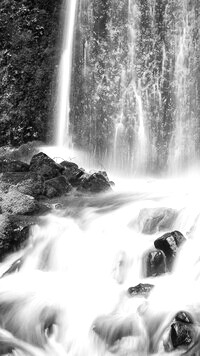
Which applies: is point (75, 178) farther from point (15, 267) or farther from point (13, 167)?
point (15, 267)

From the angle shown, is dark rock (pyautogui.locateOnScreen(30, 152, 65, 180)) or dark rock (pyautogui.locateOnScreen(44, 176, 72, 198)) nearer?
dark rock (pyautogui.locateOnScreen(44, 176, 72, 198))

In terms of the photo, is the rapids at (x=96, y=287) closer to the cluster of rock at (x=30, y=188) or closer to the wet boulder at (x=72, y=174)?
the cluster of rock at (x=30, y=188)

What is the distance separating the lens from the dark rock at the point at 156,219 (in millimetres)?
9952

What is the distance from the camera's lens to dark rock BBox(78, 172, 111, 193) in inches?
539

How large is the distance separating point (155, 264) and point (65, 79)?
40.5 ft

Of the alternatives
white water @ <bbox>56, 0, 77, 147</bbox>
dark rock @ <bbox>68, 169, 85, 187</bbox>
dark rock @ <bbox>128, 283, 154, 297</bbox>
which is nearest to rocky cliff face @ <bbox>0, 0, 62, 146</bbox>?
white water @ <bbox>56, 0, 77, 147</bbox>

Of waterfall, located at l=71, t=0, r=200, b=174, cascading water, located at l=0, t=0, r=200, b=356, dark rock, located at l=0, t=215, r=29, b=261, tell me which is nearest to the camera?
cascading water, located at l=0, t=0, r=200, b=356

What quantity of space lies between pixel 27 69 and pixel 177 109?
6550 mm

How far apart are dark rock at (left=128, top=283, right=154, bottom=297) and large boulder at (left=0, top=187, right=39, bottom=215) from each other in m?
4.47

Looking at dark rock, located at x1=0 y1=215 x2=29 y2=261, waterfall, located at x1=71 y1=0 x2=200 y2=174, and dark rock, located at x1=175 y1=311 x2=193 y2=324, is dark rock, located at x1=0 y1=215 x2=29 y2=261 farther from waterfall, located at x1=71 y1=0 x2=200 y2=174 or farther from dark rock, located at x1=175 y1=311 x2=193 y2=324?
waterfall, located at x1=71 y1=0 x2=200 y2=174

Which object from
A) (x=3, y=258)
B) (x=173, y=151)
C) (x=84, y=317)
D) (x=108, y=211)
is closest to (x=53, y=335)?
(x=84, y=317)

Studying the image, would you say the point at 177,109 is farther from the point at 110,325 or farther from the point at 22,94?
the point at 110,325

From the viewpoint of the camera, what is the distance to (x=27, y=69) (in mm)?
20188

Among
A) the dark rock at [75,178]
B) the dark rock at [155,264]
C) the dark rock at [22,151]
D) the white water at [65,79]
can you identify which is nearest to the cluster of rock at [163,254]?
the dark rock at [155,264]
